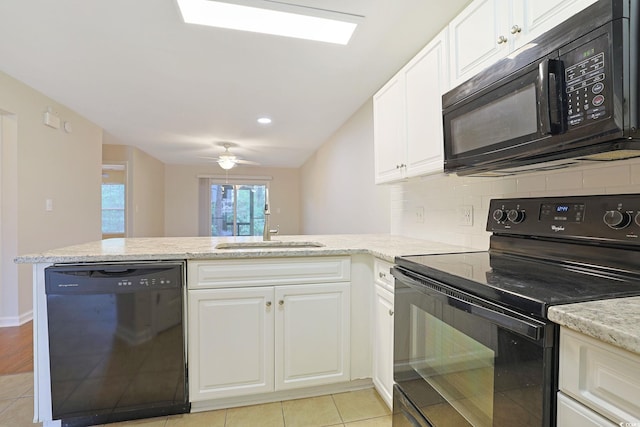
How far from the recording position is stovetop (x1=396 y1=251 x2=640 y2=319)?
751 mm

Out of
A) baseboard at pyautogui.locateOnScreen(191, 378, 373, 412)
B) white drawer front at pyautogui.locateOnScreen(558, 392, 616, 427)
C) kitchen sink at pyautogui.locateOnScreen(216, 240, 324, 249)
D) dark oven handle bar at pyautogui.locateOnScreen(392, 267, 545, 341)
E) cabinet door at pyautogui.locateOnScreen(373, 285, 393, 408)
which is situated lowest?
baseboard at pyautogui.locateOnScreen(191, 378, 373, 412)

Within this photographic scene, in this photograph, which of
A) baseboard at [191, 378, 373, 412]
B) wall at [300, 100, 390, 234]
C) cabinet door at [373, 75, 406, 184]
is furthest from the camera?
wall at [300, 100, 390, 234]

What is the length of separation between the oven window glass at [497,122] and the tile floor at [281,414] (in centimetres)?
142

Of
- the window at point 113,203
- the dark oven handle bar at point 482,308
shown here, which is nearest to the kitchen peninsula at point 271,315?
the dark oven handle bar at point 482,308

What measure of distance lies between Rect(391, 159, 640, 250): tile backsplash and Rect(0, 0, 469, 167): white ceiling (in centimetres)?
101

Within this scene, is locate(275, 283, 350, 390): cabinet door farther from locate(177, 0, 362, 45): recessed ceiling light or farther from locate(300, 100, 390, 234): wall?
locate(177, 0, 362, 45): recessed ceiling light

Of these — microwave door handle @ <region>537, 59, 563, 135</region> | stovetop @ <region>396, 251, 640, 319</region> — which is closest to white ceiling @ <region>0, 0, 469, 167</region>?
microwave door handle @ <region>537, 59, 563, 135</region>

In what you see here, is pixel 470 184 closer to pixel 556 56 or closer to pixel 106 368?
pixel 556 56

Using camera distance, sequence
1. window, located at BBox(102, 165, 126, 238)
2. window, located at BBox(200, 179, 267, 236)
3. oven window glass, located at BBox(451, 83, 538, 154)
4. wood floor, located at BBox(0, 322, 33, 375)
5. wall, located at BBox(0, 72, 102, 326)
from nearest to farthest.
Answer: oven window glass, located at BBox(451, 83, 538, 154) < wood floor, located at BBox(0, 322, 33, 375) < wall, located at BBox(0, 72, 102, 326) < window, located at BBox(102, 165, 126, 238) < window, located at BBox(200, 179, 267, 236)

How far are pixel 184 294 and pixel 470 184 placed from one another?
1.64m

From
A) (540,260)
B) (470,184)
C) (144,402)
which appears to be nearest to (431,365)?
(540,260)

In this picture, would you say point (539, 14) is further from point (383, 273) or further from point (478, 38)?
point (383, 273)

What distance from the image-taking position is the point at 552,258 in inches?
46.0

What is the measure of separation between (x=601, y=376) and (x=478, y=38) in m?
1.29
